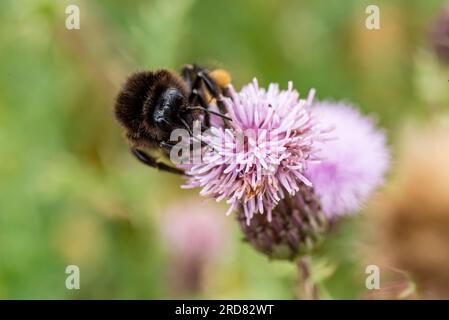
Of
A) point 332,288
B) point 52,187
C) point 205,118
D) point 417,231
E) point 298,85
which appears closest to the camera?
point 205,118

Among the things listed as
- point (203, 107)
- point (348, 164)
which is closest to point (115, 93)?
point (348, 164)

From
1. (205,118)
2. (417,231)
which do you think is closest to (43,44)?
(205,118)

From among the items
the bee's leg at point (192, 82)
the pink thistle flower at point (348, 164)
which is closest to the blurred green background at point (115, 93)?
the pink thistle flower at point (348, 164)

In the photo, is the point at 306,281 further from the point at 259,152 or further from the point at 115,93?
the point at 115,93

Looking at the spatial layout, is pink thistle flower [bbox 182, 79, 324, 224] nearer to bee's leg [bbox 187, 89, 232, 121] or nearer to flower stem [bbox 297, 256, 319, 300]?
bee's leg [bbox 187, 89, 232, 121]

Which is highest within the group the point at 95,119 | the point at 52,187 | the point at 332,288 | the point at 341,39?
the point at 341,39

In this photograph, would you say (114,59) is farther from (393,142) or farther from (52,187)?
(393,142)
